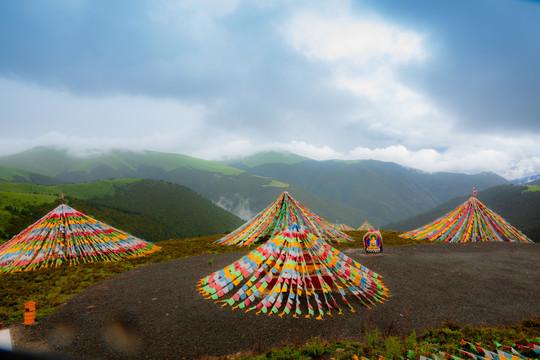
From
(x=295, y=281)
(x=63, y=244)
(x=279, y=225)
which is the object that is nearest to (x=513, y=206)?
(x=279, y=225)

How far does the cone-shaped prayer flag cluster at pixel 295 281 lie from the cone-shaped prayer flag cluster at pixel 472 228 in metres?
11.5

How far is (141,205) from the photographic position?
→ 97.2m

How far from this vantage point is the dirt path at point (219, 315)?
18.4 ft

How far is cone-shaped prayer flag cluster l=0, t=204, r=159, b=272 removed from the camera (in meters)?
12.1

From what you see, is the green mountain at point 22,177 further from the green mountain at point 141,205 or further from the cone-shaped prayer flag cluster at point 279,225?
the cone-shaped prayer flag cluster at point 279,225

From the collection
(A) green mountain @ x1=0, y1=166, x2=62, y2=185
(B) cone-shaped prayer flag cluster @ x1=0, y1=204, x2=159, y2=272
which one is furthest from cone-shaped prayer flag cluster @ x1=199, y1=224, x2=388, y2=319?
(A) green mountain @ x1=0, y1=166, x2=62, y2=185

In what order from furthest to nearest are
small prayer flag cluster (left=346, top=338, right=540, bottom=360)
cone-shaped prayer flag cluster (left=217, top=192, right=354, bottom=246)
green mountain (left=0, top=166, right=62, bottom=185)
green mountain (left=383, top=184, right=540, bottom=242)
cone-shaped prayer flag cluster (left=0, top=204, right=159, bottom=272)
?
green mountain (left=0, top=166, right=62, bottom=185), green mountain (left=383, top=184, right=540, bottom=242), cone-shaped prayer flag cluster (left=217, top=192, right=354, bottom=246), cone-shaped prayer flag cluster (left=0, top=204, right=159, bottom=272), small prayer flag cluster (left=346, top=338, right=540, bottom=360)

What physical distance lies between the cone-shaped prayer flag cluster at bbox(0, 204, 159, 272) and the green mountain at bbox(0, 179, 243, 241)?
1750 inches

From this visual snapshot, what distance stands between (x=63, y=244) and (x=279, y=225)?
11.1 meters

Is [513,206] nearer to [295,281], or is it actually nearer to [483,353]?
[295,281]

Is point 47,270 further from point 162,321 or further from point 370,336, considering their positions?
point 370,336

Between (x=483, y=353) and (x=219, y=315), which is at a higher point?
(x=483, y=353)

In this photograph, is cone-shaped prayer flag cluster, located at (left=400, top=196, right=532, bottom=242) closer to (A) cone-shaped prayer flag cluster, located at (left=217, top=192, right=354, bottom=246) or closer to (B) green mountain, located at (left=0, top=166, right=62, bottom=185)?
(A) cone-shaped prayer flag cluster, located at (left=217, top=192, right=354, bottom=246)

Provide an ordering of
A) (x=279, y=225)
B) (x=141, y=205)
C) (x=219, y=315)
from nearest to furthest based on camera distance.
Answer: (x=219, y=315) → (x=279, y=225) → (x=141, y=205)
